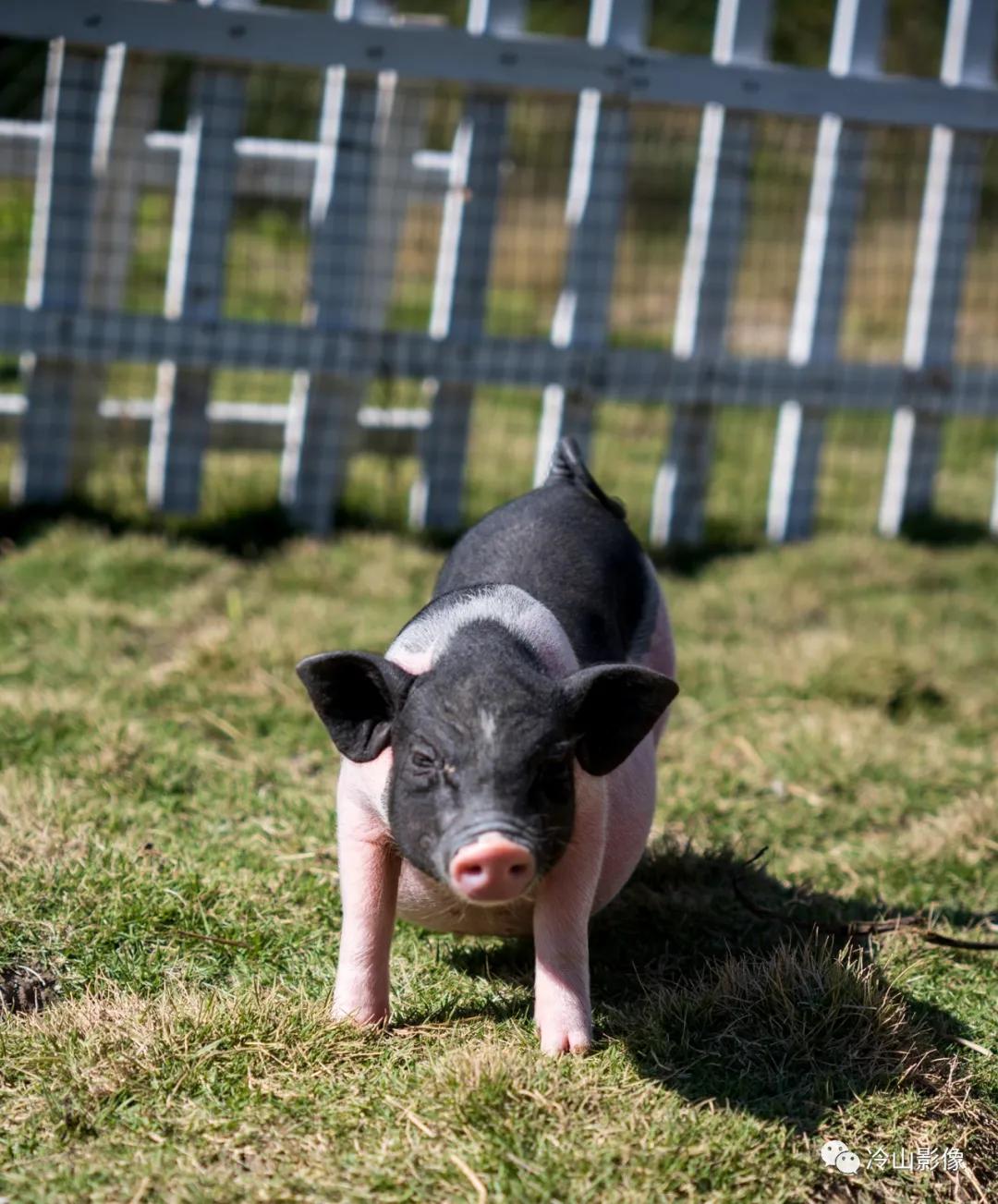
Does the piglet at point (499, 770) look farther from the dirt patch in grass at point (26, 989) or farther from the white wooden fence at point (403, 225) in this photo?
the white wooden fence at point (403, 225)

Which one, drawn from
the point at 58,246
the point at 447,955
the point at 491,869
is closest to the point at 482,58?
the point at 58,246

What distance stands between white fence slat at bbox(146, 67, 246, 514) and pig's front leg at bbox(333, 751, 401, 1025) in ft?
11.0

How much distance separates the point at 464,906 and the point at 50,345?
3.54 meters

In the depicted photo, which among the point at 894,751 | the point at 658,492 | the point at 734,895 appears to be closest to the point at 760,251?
the point at 658,492

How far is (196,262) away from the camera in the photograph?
18.6 ft

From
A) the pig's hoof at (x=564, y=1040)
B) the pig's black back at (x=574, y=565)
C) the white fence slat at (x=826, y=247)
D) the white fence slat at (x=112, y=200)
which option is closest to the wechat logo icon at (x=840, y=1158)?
the pig's hoof at (x=564, y=1040)

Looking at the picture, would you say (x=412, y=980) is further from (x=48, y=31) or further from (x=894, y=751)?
(x=48, y=31)

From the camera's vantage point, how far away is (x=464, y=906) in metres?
2.72

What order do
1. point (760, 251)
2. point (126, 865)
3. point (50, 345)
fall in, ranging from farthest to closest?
1. point (760, 251)
2. point (50, 345)
3. point (126, 865)

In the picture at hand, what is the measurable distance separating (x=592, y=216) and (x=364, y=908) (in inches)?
147

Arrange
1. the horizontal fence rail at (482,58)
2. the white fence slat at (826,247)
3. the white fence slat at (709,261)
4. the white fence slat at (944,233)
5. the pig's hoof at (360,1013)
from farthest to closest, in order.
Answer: the white fence slat at (944,233) < the white fence slat at (826,247) < the white fence slat at (709,261) < the horizontal fence rail at (482,58) < the pig's hoof at (360,1013)

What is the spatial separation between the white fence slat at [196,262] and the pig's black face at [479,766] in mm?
3482

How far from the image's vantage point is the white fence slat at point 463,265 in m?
5.70

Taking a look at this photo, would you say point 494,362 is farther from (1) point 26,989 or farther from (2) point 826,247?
(1) point 26,989
